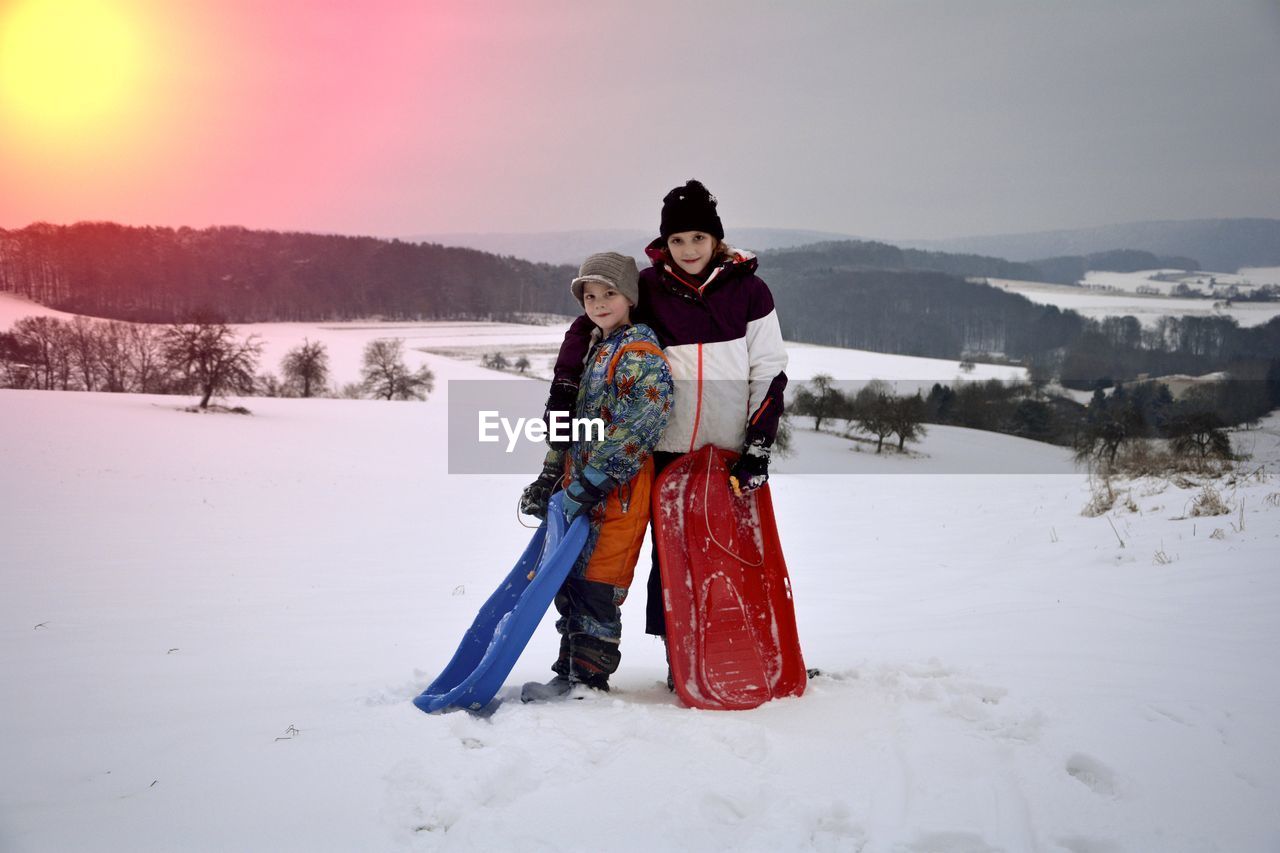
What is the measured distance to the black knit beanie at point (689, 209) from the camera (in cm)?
312

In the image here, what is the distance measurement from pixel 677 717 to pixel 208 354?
31025 mm

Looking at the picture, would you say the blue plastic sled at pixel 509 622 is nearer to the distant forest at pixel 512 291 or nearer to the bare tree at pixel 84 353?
the distant forest at pixel 512 291

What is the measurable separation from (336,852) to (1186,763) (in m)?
2.66

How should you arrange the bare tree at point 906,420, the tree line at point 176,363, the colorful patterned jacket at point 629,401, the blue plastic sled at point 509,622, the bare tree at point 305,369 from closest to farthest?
the blue plastic sled at point 509,622
the colorful patterned jacket at point 629,401
the tree line at point 176,363
the bare tree at point 906,420
the bare tree at point 305,369

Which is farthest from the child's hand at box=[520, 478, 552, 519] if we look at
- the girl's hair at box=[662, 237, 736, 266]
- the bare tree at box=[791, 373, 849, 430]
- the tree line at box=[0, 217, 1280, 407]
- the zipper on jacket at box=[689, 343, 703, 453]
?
the bare tree at box=[791, 373, 849, 430]

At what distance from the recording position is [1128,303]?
40125 millimetres

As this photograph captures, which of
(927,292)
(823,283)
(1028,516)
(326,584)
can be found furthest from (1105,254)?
(326,584)

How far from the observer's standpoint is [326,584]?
6184 mm

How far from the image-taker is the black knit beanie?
3123 millimetres

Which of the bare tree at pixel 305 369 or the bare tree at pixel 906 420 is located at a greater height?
the bare tree at pixel 305 369

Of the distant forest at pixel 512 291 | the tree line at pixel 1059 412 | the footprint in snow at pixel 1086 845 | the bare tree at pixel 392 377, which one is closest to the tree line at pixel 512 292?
the distant forest at pixel 512 291

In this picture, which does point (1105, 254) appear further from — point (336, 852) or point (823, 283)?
point (336, 852)

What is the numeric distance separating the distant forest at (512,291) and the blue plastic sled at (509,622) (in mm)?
29571

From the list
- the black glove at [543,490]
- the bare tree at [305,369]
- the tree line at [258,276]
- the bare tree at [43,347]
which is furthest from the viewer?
the tree line at [258,276]
